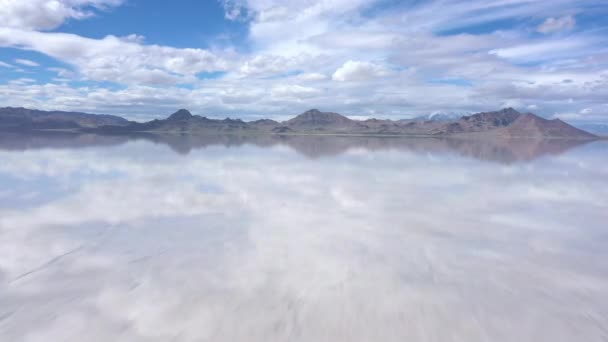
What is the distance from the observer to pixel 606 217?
20.8 m

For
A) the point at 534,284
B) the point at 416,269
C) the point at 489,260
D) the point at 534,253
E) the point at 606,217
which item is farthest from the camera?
the point at 606,217

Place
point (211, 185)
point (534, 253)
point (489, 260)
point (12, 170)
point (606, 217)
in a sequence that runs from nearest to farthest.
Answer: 1. point (489, 260)
2. point (534, 253)
3. point (606, 217)
4. point (211, 185)
5. point (12, 170)

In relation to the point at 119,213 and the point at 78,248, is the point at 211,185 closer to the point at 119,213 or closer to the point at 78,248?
the point at 119,213

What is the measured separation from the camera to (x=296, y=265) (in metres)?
A: 12.6

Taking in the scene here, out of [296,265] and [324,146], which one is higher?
[296,265]

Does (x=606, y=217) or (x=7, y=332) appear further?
(x=606, y=217)

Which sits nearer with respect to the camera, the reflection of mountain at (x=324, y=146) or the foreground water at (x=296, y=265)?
the foreground water at (x=296, y=265)

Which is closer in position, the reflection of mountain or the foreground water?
the foreground water

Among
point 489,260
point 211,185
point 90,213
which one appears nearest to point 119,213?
point 90,213

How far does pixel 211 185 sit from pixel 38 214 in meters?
10.7

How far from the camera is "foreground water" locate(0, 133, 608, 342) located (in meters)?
9.12

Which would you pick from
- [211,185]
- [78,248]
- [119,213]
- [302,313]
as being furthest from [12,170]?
[302,313]

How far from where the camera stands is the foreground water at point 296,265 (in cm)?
912

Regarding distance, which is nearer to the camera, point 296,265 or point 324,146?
point 296,265
